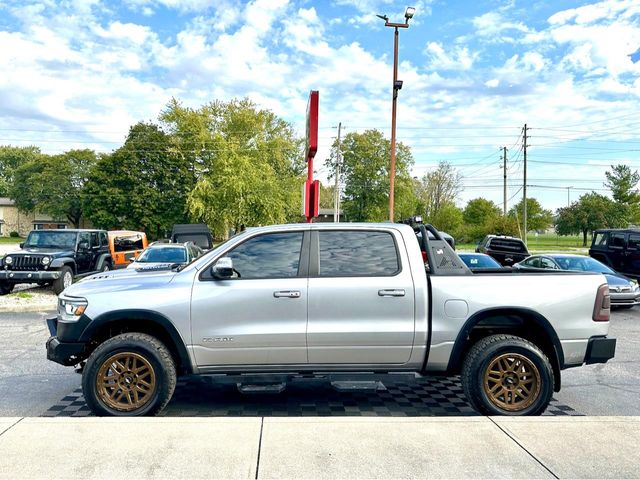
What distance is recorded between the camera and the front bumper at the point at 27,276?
1288cm

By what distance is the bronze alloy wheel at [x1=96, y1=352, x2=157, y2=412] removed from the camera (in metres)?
4.50

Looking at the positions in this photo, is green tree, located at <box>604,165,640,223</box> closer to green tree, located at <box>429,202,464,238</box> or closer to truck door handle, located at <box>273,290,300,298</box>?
green tree, located at <box>429,202,464,238</box>

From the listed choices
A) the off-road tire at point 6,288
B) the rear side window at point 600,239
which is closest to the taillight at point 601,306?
the rear side window at point 600,239

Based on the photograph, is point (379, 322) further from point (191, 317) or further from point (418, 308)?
point (191, 317)

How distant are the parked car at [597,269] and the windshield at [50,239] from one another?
1227cm

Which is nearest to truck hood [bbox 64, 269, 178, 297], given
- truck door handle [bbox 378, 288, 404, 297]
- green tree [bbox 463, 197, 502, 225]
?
truck door handle [bbox 378, 288, 404, 297]

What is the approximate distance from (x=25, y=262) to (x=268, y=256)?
11.0 metres

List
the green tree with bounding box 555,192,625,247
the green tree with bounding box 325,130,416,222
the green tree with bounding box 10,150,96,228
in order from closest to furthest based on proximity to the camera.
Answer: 1. the green tree with bounding box 555,192,625,247
2. the green tree with bounding box 325,130,416,222
3. the green tree with bounding box 10,150,96,228

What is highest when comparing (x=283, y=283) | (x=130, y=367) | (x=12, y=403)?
(x=283, y=283)

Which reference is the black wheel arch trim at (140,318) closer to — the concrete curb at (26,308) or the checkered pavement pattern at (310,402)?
the checkered pavement pattern at (310,402)

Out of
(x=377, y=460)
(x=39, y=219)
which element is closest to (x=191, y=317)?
(x=377, y=460)

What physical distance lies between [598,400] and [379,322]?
9.37ft

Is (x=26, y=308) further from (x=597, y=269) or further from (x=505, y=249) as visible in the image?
(x=505, y=249)

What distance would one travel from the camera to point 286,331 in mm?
4527
